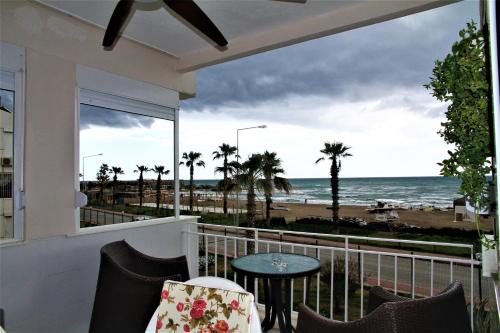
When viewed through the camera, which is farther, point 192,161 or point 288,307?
point 192,161

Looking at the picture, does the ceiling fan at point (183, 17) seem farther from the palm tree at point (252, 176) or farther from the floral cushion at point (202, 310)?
the palm tree at point (252, 176)

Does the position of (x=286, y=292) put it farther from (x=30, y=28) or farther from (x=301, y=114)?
(x=301, y=114)

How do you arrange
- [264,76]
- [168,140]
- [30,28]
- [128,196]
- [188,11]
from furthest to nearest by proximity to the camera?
[264,76]
[168,140]
[128,196]
[30,28]
[188,11]

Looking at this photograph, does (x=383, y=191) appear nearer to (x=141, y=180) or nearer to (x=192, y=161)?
(x=192, y=161)

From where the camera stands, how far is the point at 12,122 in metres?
2.32

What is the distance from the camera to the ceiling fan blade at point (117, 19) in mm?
1674

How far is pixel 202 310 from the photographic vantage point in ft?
4.87

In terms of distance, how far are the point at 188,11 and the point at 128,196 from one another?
2.17 meters

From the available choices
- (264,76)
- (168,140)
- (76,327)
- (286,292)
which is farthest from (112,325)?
(264,76)

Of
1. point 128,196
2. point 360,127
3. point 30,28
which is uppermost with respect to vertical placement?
point 360,127

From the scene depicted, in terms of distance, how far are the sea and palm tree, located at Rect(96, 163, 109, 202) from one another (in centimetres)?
2350

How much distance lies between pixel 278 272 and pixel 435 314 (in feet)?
3.28

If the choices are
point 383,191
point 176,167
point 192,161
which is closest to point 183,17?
point 176,167

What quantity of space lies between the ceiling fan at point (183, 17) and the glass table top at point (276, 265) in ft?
5.03
